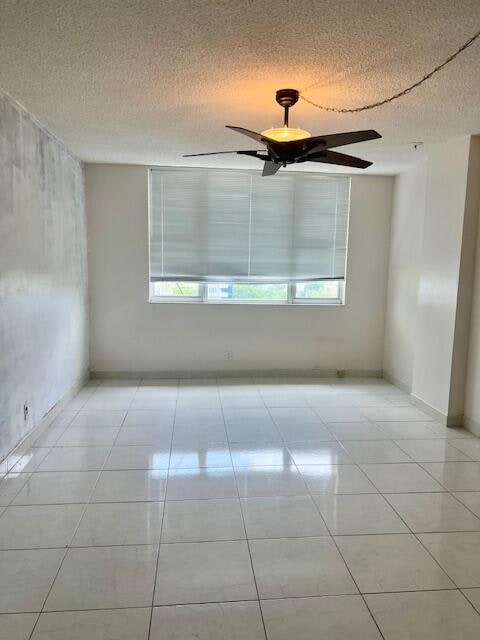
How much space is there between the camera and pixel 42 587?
184 centimetres

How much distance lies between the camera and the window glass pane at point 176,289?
5.21 meters

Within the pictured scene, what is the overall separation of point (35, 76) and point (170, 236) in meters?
2.57

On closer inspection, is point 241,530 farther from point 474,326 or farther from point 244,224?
point 244,224

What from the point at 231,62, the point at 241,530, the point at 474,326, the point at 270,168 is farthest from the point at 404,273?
the point at 241,530

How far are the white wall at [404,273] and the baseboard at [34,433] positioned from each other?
3580 millimetres

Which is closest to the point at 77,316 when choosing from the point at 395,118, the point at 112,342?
the point at 112,342

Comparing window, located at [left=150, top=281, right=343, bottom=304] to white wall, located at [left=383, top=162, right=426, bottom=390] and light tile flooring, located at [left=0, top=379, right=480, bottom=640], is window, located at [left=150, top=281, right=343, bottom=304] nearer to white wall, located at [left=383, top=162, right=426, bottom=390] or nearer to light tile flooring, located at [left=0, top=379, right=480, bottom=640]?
white wall, located at [left=383, top=162, right=426, bottom=390]

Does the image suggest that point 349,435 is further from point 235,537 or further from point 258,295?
point 258,295

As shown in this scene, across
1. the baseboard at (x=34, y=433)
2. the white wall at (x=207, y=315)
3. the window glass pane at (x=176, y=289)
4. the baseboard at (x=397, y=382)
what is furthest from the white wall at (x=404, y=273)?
the baseboard at (x=34, y=433)

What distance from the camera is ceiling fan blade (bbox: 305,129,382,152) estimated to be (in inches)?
91.0

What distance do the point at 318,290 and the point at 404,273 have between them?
102cm

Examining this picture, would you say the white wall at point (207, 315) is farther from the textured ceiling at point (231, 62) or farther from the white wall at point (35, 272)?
the textured ceiling at point (231, 62)

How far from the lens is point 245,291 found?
5.29m

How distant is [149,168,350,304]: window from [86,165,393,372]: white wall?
0.16 meters
